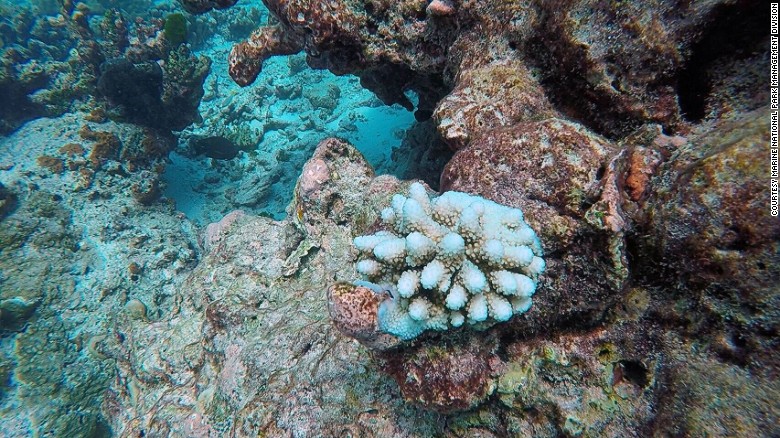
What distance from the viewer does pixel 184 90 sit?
9.85m

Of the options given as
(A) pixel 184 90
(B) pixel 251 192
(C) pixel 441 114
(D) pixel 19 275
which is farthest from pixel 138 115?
(C) pixel 441 114

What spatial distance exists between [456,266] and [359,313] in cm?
67

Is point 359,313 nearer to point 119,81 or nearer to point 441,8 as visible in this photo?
point 441,8

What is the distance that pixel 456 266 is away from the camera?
198 centimetres

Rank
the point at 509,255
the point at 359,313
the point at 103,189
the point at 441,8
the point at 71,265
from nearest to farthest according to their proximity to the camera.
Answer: the point at 509,255, the point at 359,313, the point at 441,8, the point at 71,265, the point at 103,189

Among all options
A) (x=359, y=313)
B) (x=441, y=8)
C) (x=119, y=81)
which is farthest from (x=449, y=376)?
(x=119, y=81)

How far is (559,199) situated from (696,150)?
0.73 m

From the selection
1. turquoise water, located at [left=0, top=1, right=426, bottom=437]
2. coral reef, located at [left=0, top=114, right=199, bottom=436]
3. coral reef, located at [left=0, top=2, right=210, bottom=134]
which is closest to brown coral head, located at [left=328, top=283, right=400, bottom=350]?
turquoise water, located at [left=0, top=1, right=426, bottom=437]

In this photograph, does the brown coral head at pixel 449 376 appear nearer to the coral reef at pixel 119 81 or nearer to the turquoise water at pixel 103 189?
the turquoise water at pixel 103 189

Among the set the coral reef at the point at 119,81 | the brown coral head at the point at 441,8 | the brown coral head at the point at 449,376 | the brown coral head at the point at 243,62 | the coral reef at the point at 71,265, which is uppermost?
the brown coral head at the point at 441,8

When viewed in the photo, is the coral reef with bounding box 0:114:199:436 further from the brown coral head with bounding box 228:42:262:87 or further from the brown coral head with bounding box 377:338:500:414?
the brown coral head with bounding box 377:338:500:414

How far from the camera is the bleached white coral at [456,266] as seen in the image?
1920 millimetres

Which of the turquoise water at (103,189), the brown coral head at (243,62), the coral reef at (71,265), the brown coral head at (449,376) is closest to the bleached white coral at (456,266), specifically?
the brown coral head at (449,376)

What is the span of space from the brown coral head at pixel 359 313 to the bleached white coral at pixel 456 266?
0.34 ft
